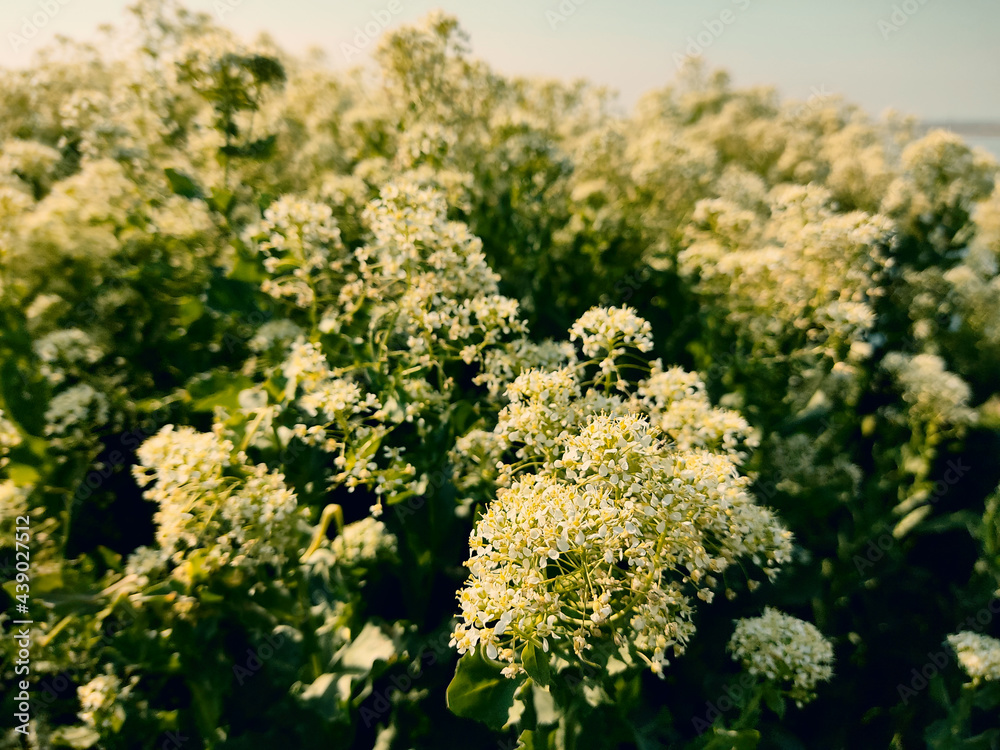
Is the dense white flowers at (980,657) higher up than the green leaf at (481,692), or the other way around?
the green leaf at (481,692)

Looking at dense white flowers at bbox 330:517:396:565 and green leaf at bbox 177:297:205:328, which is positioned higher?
green leaf at bbox 177:297:205:328

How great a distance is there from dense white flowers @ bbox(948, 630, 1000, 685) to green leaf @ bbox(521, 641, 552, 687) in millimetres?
1790

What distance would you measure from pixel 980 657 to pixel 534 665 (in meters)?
1.87

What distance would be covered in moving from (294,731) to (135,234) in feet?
7.90

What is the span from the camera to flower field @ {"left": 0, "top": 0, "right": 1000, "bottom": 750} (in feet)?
4.80

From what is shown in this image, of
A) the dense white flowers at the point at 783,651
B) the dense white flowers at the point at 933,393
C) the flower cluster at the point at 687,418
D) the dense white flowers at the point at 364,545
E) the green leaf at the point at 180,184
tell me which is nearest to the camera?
the flower cluster at the point at 687,418

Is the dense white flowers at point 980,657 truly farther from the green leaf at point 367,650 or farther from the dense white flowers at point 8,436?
the dense white flowers at point 8,436

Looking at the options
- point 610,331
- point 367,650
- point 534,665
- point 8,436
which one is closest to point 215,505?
point 367,650

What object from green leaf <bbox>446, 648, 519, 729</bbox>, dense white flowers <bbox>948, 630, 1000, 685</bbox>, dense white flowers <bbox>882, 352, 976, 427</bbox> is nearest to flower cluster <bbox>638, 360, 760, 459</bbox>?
green leaf <bbox>446, 648, 519, 729</bbox>

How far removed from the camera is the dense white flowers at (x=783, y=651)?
1712 millimetres

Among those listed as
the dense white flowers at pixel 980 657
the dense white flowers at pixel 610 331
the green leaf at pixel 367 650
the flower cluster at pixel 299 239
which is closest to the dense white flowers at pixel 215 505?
Answer: the green leaf at pixel 367 650

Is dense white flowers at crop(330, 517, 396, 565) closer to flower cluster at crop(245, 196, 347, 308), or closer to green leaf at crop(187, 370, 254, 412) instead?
green leaf at crop(187, 370, 254, 412)

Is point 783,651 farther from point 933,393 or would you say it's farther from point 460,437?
point 933,393

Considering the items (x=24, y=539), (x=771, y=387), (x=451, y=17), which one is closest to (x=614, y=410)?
(x=771, y=387)
